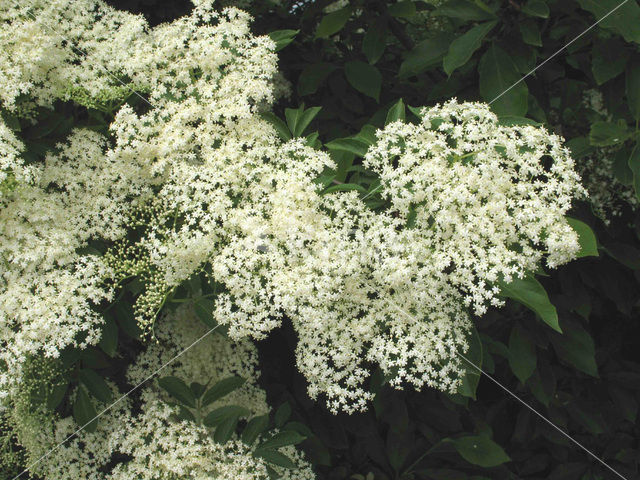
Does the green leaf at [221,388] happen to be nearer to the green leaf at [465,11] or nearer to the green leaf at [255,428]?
the green leaf at [255,428]

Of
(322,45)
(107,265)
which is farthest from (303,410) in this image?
(322,45)

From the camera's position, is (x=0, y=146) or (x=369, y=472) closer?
(x=0, y=146)

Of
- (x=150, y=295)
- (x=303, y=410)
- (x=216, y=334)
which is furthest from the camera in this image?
(x=303, y=410)

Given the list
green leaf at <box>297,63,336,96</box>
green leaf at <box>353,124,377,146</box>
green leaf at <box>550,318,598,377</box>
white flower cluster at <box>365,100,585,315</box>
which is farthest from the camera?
green leaf at <box>297,63,336,96</box>

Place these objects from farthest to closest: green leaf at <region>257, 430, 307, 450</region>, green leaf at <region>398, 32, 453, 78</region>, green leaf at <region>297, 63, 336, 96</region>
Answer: green leaf at <region>297, 63, 336, 96</region> < green leaf at <region>398, 32, 453, 78</region> < green leaf at <region>257, 430, 307, 450</region>

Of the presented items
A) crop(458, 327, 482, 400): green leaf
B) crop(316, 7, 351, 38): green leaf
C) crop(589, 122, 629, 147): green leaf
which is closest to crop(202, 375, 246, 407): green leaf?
crop(458, 327, 482, 400): green leaf

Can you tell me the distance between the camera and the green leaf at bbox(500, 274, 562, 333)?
5.22ft

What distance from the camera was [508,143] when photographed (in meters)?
1.63

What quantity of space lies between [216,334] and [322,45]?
1610mm

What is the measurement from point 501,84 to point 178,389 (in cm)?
165

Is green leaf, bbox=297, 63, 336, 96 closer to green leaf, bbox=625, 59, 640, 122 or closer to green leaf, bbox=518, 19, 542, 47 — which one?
green leaf, bbox=518, 19, 542, 47

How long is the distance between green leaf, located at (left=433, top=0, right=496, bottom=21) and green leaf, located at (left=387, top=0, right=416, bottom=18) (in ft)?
0.86

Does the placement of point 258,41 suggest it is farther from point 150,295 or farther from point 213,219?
point 150,295

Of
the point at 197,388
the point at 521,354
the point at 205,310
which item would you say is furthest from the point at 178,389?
the point at 521,354
